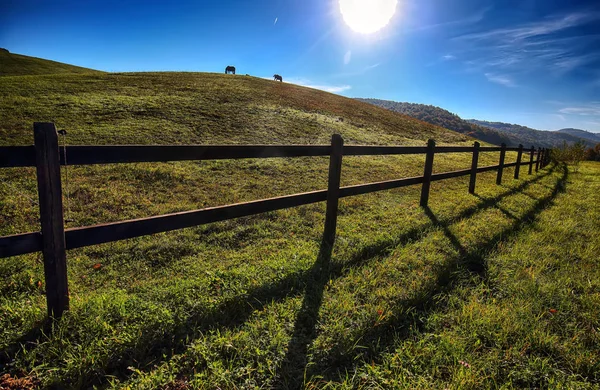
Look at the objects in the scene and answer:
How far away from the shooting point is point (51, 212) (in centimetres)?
234

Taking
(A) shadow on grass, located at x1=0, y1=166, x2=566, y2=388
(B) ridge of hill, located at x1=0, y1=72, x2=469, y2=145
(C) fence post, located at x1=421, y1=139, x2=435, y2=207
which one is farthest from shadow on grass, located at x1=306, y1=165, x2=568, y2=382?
(B) ridge of hill, located at x1=0, y1=72, x2=469, y2=145

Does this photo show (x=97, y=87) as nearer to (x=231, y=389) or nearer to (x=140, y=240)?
(x=140, y=240)

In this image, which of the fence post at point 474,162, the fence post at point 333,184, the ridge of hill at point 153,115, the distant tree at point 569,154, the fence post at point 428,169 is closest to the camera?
the fence post at point 333,184

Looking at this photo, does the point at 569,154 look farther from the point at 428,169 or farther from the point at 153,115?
the point at 153,115

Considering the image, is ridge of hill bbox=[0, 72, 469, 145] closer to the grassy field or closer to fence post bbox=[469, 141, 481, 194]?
the grassy field

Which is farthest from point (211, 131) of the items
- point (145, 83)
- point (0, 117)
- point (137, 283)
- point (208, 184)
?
point (145, 83)

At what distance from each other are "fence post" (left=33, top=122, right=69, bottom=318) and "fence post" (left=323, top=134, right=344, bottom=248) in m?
3.13

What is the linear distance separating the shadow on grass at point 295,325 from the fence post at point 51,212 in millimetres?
328

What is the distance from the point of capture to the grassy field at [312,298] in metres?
2.17

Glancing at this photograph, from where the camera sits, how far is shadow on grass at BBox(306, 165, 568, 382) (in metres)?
2.25

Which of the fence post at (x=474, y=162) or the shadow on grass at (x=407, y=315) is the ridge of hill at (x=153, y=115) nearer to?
the fence post at (x=474, y=162)

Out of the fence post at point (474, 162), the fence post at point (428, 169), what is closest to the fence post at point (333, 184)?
the fence post at point (428, 169)

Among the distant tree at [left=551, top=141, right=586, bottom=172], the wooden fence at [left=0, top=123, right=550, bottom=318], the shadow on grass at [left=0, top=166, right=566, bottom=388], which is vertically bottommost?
the shadow on grass at [left=0, top=166, right=566, bottom=388]

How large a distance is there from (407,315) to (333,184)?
7.12 feet
